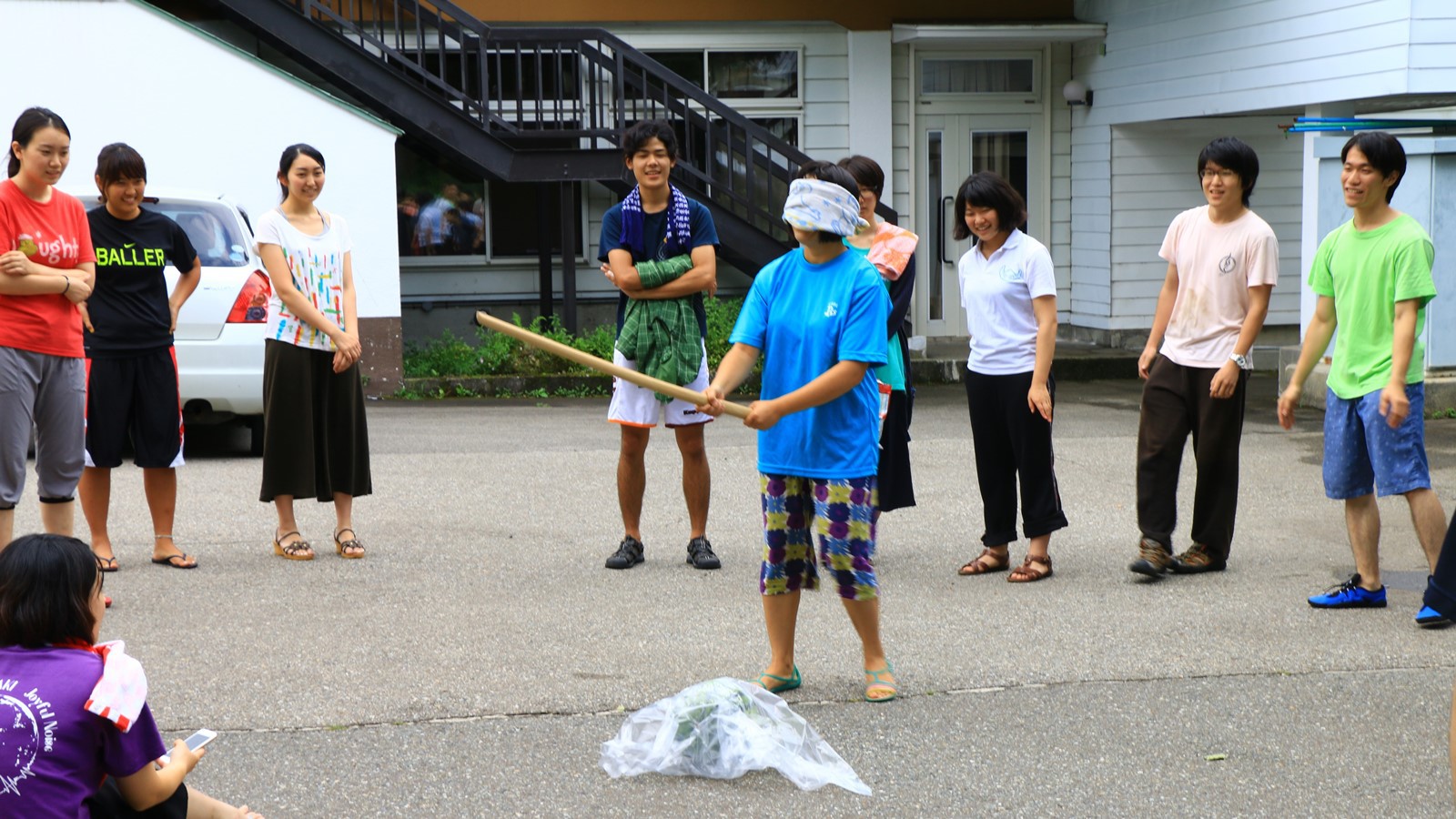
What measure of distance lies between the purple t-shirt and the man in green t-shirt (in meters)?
4.67

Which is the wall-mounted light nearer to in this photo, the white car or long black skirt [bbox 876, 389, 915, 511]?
the white car

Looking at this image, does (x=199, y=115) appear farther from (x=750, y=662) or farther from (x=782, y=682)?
(x=782, y=682)

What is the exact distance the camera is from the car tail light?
31.3 ft

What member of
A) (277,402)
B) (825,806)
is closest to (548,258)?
(277,402)

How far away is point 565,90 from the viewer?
1631cm

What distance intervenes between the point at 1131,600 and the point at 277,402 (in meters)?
3.82

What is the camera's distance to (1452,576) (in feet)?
9.61

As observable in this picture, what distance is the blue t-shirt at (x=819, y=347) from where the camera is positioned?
15.1ft

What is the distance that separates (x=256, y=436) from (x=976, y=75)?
32.1ft

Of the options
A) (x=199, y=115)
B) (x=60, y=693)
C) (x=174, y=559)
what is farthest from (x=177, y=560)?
(x=199, y=115)

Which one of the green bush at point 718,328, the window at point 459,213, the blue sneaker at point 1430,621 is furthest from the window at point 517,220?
the blue sneaker at point 1430,621

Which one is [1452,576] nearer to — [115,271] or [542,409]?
[115,271]

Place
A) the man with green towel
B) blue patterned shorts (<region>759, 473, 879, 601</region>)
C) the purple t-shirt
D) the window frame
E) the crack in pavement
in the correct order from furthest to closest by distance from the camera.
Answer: the window frame < the man with green towel < blue patterned shorts (<region>759, 473, 879, 601</region>) < the crack in pavement < the purple t-shirt

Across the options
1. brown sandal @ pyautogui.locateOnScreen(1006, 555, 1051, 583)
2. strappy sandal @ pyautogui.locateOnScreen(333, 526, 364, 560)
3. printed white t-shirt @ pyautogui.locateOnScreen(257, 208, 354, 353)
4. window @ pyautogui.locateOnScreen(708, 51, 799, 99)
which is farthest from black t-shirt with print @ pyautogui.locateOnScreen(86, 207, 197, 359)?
window @ pyautogui.locateOnScreen(708, 51, 799, 99)
